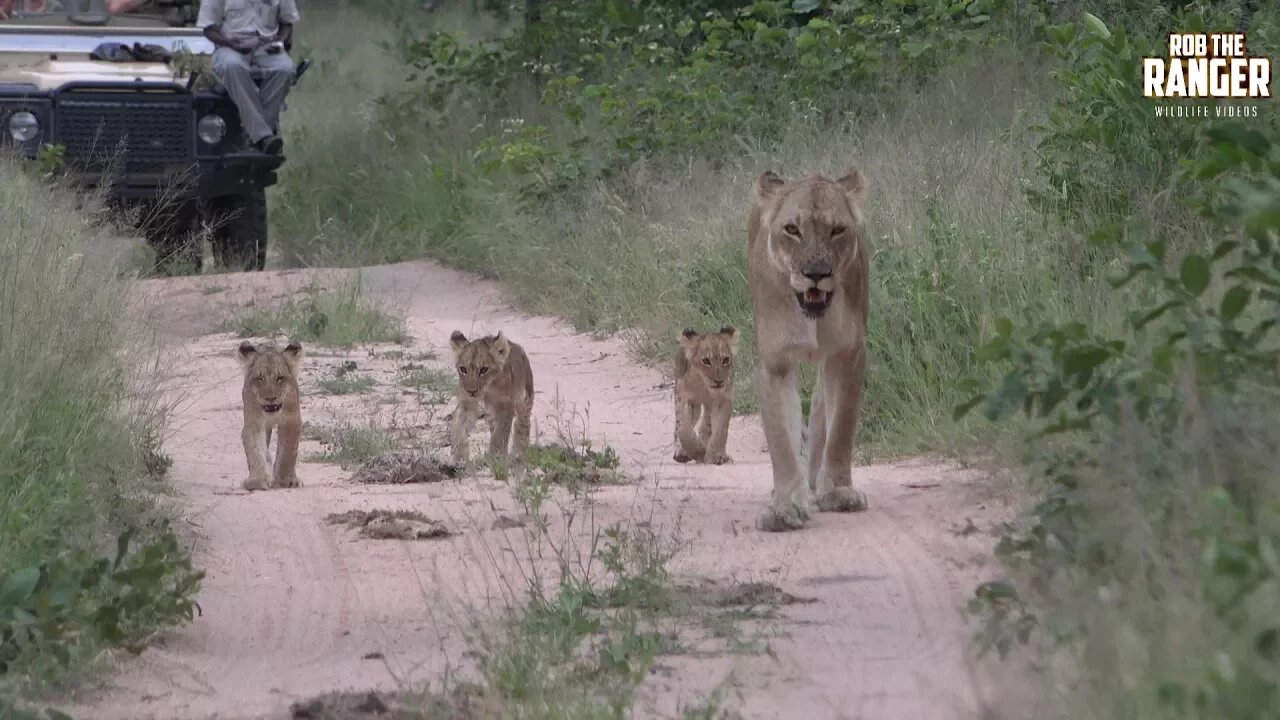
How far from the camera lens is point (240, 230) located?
51.2 feet

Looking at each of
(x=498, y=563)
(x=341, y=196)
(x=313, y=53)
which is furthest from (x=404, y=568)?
(x=313, y=53)

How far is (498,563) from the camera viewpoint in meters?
6.51

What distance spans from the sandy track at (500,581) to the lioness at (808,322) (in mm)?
196

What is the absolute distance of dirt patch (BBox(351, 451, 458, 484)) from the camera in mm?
8328

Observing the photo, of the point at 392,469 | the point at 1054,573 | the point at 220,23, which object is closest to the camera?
the point at 1054,573

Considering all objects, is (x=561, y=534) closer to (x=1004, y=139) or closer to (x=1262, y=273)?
(x=1262, y=273)

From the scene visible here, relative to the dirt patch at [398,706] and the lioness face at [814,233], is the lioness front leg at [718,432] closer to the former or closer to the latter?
the lioness face at [814,233]

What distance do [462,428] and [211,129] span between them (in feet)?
21.9

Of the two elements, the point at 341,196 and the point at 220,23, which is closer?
the point at 220,23

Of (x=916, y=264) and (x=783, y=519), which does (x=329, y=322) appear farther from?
(x=783, y=519)

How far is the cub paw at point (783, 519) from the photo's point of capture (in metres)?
6.89

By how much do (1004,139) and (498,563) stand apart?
583 cm

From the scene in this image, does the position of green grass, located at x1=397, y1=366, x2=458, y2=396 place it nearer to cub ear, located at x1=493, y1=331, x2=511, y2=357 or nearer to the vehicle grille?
cub ear, located at x1=493, y1=331, x2=511, y2=357

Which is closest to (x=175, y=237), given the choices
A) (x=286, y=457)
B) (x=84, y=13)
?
(x=84, y=13)
